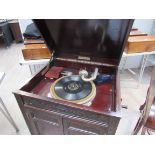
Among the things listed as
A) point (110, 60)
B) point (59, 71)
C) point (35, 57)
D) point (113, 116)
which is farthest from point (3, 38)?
point (113, 116)

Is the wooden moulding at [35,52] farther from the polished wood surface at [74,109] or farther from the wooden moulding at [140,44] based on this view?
the wooden moulding at [140,44]

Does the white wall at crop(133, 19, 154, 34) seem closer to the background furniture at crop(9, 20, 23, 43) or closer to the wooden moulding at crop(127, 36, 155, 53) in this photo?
the wooden moulding at crop(127, 36, 155, 53)

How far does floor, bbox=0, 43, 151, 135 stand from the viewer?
1.44 metres

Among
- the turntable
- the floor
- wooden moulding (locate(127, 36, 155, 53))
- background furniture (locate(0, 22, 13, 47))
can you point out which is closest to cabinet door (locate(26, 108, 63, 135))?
the turntable

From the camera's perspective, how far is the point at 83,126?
0.84 metres

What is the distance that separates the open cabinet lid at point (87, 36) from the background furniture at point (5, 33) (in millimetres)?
2438

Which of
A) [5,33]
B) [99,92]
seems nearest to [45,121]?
[99,92]

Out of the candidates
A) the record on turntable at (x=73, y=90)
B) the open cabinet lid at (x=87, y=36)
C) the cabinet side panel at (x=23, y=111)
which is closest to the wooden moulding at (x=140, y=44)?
the open cabinet lid at (x=87, y=36)

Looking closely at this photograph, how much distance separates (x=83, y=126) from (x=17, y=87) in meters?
1.14

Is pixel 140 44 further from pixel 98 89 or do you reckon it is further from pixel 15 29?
pixel 15 29

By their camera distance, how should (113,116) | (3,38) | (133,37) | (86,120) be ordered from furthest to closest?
1. (3,38)
2. (133,37)
3. (86,120)
4. (113,116)

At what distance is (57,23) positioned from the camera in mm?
859
